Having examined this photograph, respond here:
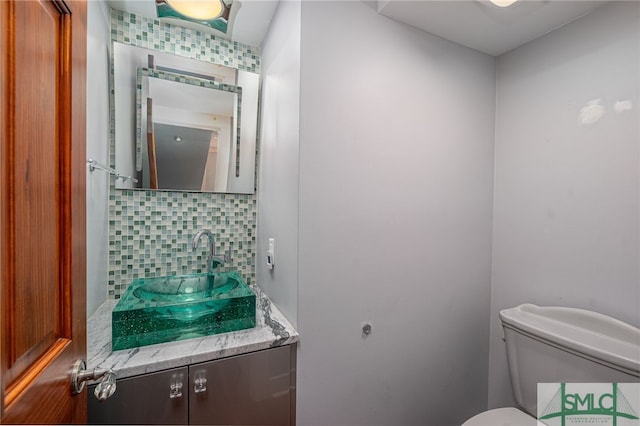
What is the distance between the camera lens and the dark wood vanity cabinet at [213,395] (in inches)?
35.8

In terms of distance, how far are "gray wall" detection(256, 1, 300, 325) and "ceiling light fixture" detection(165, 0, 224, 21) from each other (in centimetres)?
27

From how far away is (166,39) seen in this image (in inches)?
58.8

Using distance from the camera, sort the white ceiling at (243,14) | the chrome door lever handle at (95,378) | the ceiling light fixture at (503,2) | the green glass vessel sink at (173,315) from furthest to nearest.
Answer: the white ceiling at (243,14) → the ceiling light fixture at (503,2) → the green glass vessel sink at (173,315) → the chrome door lever handle at (95,378)

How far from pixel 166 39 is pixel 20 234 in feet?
4.75

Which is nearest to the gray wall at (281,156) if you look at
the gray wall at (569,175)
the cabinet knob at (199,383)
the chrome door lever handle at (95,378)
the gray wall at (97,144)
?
the cabinet knob at (199,383)

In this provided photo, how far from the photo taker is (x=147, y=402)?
0.93 metres

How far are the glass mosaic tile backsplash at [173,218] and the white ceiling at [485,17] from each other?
0.91 meters

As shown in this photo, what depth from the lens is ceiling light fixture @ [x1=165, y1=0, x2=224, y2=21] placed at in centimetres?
128

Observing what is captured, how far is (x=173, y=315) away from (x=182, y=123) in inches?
38.4

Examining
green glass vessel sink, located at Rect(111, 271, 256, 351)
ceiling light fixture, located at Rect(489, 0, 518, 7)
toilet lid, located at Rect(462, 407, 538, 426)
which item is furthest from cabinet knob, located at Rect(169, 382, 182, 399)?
ceiling light fixture, located at Rect(489, 0, 518, 7)

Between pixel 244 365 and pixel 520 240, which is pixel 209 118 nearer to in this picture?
pixel 244 365

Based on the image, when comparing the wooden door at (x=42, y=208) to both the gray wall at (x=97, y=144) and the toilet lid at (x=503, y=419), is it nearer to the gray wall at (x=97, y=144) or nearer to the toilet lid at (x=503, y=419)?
the gray wall at (x=97, y=144)

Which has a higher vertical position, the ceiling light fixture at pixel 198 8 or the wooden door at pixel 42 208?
the ceiling light fixture at pixel 198 8

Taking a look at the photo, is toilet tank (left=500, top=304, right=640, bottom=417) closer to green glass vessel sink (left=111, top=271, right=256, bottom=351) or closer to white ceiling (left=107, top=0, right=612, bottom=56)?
green glass vessel sink (left=111, top=271, right=256, bottom=351)
